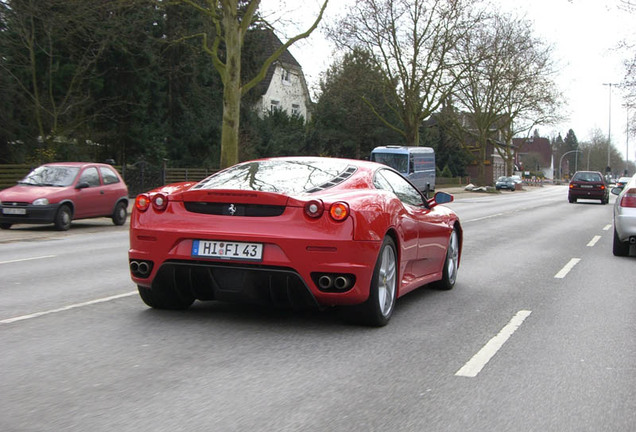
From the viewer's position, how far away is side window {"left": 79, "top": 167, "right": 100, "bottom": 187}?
18.8 meters

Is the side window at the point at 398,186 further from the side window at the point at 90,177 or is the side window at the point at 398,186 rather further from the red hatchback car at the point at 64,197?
the side window at the point at 90,177

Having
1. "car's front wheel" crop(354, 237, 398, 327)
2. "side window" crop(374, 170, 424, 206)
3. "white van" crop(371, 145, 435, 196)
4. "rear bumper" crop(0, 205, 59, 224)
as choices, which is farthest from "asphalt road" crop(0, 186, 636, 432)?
"white van" crop(371, 145, 435, 196)

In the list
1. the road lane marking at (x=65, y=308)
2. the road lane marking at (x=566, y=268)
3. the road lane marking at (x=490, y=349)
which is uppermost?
the road lane marking at (x=65, y=308)

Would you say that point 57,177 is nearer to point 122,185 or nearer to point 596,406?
point 122,185

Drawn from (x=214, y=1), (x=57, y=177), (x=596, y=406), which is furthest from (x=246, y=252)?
(x=214, y=1)

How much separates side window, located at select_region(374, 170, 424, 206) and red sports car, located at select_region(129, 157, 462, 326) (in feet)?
1.24

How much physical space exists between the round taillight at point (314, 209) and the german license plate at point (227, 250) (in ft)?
1.40

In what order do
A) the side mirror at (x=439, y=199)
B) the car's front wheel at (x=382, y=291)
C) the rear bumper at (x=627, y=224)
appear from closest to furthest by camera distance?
the car's front wheel at (x=382, y=291) → the side mirror at (x=439, y=199) → the rear bumper at (x=627, y=224)

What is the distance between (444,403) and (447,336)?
1923mm

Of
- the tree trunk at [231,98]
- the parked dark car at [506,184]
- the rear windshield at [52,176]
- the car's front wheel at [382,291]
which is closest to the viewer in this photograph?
the car's front wheel at [382,291]

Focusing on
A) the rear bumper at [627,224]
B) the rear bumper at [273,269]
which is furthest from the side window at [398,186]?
the rear bumper at [627,224]

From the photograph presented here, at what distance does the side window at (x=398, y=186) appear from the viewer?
7.24 meters

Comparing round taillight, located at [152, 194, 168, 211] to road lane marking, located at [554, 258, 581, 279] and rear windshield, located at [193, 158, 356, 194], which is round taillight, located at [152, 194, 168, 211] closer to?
rear windshield, located at [193, 158, 356, 194]

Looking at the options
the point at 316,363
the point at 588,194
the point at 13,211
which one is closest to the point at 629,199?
the point at 316,363
